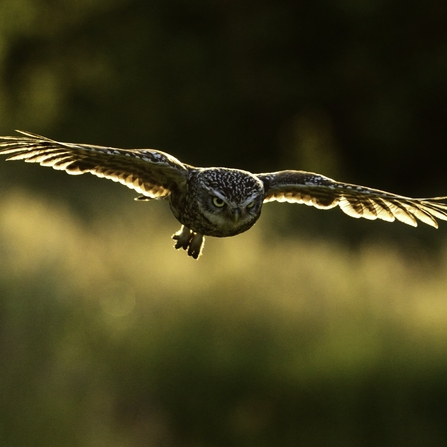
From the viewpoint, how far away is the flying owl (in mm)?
5160

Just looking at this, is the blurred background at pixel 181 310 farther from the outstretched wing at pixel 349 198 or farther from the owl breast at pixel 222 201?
the owl breast at pixel 222 201

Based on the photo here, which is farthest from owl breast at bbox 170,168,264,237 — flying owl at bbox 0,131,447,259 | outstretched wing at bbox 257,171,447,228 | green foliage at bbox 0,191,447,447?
green foliage at bbox 0,191,447,447

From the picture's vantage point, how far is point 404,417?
796cm

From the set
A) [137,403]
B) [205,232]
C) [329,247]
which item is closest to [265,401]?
[137,403]

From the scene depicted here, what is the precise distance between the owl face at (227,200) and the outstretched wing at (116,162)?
0.57 feet

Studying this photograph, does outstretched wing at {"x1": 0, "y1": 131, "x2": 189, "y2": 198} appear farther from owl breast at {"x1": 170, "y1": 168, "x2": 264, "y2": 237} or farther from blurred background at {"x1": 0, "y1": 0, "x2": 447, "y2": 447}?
blurred background at {"x1": 0, "y1": 0, "x2": 447, "y2": 447}

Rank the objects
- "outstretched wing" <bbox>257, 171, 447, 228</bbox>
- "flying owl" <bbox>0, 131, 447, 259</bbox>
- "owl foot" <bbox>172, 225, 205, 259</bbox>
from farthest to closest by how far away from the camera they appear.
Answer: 1. "owl foot" <bbox>172, 225, 205, 259</bbox>
2. "outstretched wing" <bbox>257, 171, 447, 228</bbox>
3. "flying owl" <bbox>0, 131, 447, 259</bbox>

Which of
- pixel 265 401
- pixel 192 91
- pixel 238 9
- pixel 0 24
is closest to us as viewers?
pixel 265 401

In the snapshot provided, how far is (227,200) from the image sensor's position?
514 centimetres

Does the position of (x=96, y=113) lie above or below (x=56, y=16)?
below

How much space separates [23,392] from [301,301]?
8.84ft

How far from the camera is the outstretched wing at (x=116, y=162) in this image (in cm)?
502

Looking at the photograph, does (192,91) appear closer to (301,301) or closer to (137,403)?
(301,301)

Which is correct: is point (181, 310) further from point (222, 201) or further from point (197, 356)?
point (222, 201)
